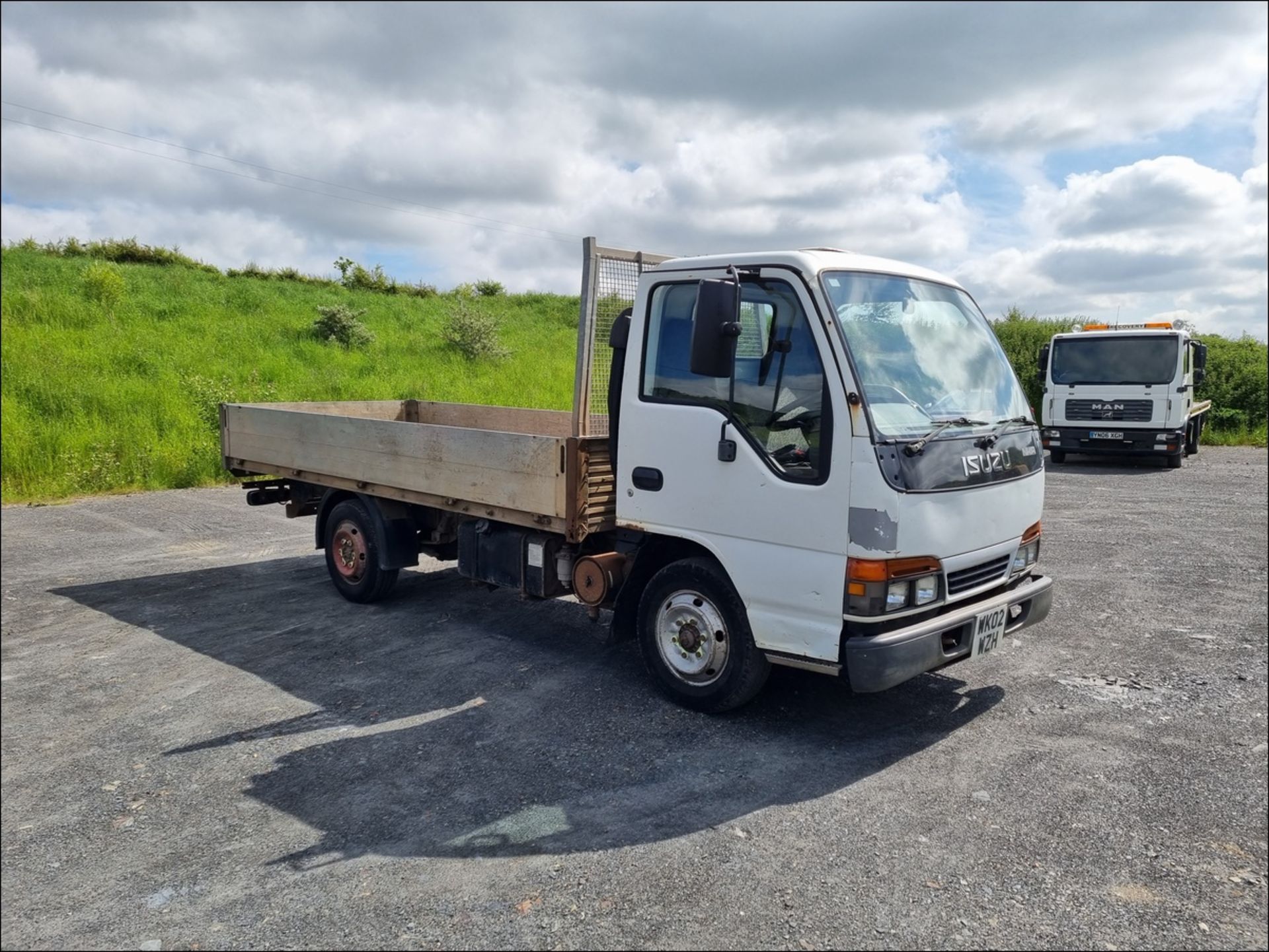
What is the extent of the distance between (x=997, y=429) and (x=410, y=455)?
3832mm

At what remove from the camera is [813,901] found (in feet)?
10.4

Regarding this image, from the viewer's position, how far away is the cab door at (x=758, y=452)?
4219mm

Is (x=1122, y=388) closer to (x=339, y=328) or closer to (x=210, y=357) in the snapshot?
(x=210, y=357)

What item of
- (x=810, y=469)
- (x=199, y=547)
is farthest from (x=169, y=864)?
(x=199, y=547)

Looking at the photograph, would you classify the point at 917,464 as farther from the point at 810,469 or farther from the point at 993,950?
the point at 993,950

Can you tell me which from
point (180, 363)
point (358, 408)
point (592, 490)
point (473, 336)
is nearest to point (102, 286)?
point (180, 363)

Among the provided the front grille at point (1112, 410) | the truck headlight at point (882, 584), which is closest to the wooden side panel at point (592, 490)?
the truck headlight at point (882, 584)

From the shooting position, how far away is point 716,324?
4.20m

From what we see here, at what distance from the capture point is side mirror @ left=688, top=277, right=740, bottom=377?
4.20m

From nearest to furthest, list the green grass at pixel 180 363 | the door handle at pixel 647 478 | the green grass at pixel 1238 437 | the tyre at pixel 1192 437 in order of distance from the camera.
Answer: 1. the door handle at pixel 647 478
2. the green grass at pixel 180 363
3. the tyre at pixel 1192 437
4. the green grass at pixel 1238 437

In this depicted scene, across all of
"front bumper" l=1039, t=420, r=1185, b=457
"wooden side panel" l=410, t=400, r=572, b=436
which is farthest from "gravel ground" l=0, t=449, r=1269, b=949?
"front bumper" l=1039, t=420, r=1185, b=457

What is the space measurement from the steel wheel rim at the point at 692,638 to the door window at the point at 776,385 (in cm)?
92

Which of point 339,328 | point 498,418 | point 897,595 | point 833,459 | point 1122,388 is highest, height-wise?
point 339,328

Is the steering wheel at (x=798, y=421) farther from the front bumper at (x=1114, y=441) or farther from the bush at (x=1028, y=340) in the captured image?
the bush at (x=1028, y=340)
